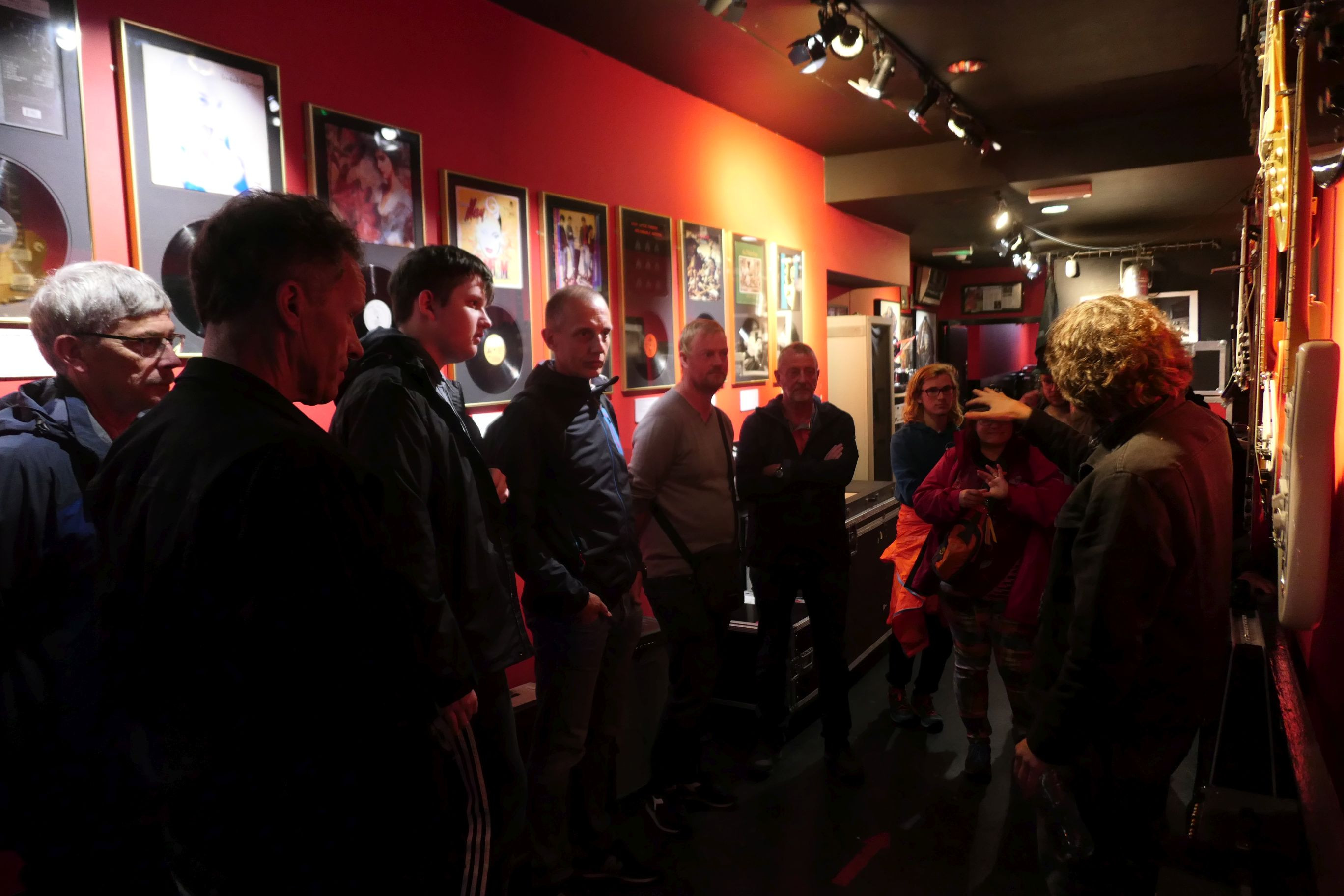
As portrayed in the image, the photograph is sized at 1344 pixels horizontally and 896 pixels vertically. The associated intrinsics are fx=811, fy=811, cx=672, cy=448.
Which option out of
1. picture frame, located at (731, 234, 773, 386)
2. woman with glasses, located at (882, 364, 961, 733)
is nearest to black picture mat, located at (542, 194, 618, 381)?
picture frame, located at (731, 234, 773, 386)

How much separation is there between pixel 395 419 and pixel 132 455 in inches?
25.6

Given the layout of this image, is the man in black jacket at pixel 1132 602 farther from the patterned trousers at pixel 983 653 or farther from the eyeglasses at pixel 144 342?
the eyeglasses at pixel 144 342

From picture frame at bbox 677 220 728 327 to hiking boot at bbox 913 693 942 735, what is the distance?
2.09 m

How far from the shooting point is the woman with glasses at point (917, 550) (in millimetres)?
3266

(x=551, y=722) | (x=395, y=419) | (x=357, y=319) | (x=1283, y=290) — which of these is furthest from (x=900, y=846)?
(x=357, y=319)

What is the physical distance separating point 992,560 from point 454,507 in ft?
6.07

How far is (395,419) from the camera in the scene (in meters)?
1.60

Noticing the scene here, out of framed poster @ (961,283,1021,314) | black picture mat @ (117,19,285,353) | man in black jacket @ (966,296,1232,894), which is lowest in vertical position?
man in black jacket @ (966,296,1232,894)

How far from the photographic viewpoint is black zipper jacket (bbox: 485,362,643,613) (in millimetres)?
2168

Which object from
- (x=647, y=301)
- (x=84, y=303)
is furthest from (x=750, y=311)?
(x=84, y=303)

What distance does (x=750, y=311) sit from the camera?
4.89 m

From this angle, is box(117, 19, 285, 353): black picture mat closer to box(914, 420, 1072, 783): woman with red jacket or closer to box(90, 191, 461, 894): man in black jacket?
box(90, 191, 461, 894): man in black jacket

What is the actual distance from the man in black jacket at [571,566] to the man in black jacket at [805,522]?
0.76m

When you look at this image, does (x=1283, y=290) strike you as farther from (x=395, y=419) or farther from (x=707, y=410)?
(x=395, y=419)
